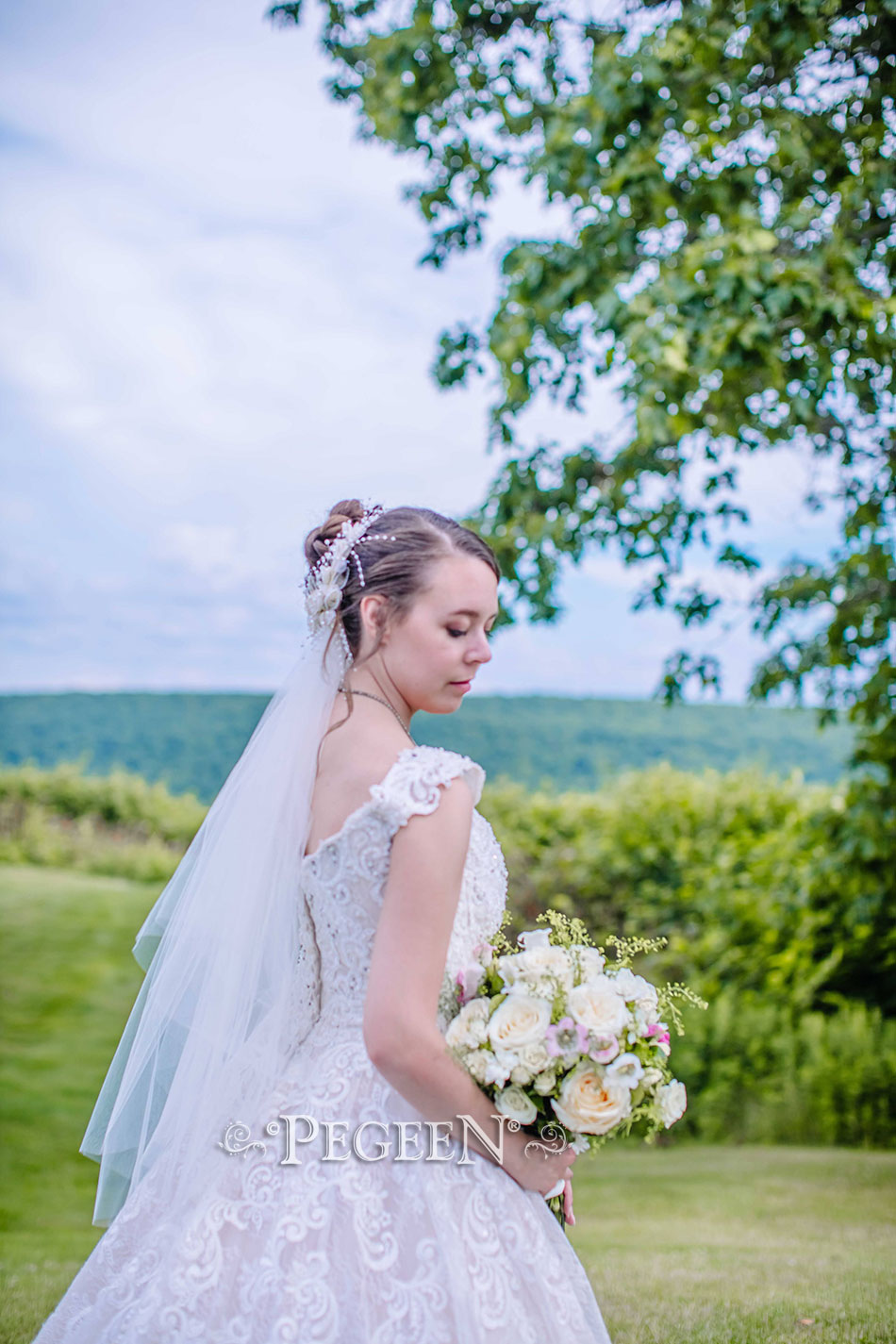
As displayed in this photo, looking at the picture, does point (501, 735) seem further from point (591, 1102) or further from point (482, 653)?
point (591, 1102)

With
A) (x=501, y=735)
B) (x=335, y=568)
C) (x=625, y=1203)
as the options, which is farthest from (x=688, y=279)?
(x=501, y=735)

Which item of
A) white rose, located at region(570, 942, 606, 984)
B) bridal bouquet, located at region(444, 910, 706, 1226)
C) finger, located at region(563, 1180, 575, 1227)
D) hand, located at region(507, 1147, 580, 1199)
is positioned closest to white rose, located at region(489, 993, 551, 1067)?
bridal bouquet, located at region(444, 910, 706, 1226)

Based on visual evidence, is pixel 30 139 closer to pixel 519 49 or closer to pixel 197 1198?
pixel 519 49

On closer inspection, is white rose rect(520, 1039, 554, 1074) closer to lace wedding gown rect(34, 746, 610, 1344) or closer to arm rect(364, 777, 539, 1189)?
arm rect(364, 777, 539, 1189)

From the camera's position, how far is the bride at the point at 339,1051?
6.01ft

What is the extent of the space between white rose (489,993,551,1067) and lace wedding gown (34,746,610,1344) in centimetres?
19

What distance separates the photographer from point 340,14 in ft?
20.9

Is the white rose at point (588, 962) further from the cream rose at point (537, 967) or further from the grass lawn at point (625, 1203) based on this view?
the grass lawn at point (625, 1203)

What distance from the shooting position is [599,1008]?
1917 mm

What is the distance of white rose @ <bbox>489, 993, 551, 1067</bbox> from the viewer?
1869 mm

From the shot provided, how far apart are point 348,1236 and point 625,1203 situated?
4648 mm

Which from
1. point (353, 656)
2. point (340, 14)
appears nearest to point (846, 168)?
point (340, 14)

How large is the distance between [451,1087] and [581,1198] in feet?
15.8

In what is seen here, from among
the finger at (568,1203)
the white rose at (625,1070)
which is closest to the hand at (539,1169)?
the finger at (568,1203)
